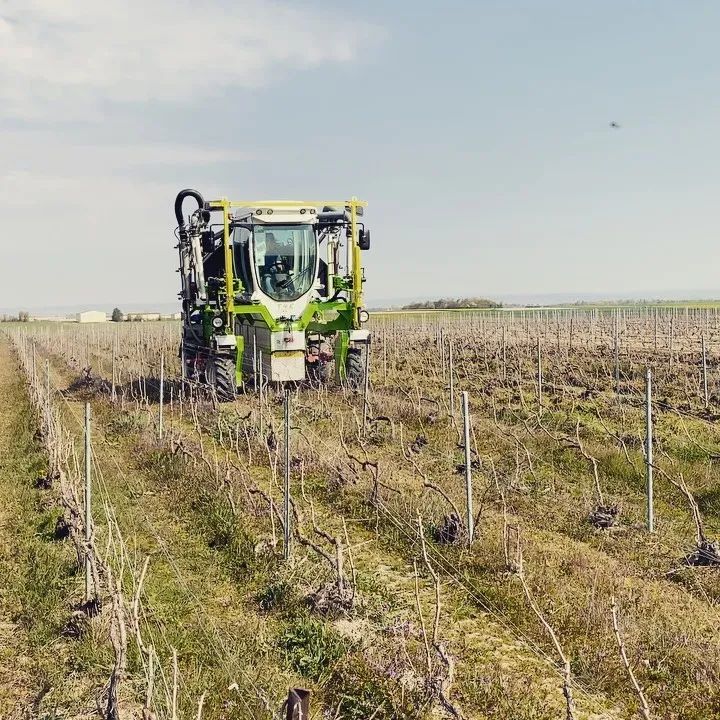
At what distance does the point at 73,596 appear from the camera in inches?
190

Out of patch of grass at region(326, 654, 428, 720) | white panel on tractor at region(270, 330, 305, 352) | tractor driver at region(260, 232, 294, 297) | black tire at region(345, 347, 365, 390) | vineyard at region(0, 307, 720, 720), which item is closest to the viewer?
patch of grass at region(326, 654, 428, 720)

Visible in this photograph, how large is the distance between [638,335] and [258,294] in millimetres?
21544

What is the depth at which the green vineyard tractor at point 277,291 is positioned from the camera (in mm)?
11992

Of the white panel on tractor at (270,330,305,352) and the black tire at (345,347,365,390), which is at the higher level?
the white panel on tractor at (270,330,305,352)

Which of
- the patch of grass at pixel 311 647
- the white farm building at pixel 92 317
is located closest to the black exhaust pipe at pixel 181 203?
the patch of grass at pixel 311 647

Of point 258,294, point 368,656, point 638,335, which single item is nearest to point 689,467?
point 368,656

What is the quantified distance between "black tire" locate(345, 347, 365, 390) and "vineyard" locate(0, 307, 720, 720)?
10.1 ft

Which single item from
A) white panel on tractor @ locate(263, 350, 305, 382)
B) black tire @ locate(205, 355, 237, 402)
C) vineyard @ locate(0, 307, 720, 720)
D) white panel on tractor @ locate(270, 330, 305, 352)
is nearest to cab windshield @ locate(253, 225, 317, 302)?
white panel on tractor @ locate(270, 330, 305, 352)

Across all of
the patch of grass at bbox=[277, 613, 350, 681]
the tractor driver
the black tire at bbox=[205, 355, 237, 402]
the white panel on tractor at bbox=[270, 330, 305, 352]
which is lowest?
the patch of grass at bbox=[277, 613, 350, 681]

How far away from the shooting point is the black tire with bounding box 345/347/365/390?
12898mm

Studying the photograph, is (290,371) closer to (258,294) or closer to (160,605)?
(258,294)

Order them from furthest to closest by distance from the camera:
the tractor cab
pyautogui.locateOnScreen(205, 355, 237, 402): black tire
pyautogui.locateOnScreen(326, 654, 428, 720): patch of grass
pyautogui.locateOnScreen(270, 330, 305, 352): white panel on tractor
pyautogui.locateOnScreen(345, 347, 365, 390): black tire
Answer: pyautogui.locateOnScreen(345, 347, 365, 390): black tire, the tractor cab, pyautogui.locateOnScreen(205, 355, 237, 402): black tire, pyautogui.locateOnScreen(270, 330, 305, 352): white panel on tractor, pyautogui.locateOnScreen(326, 654, 428, 720): patch of grass

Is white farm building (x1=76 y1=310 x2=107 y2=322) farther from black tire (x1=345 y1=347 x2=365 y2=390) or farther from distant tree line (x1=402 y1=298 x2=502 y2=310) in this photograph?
black tire (x1=345 y1=347 x2=365 y2=390)

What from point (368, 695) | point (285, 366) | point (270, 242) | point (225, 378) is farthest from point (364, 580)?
point (270, 242)
